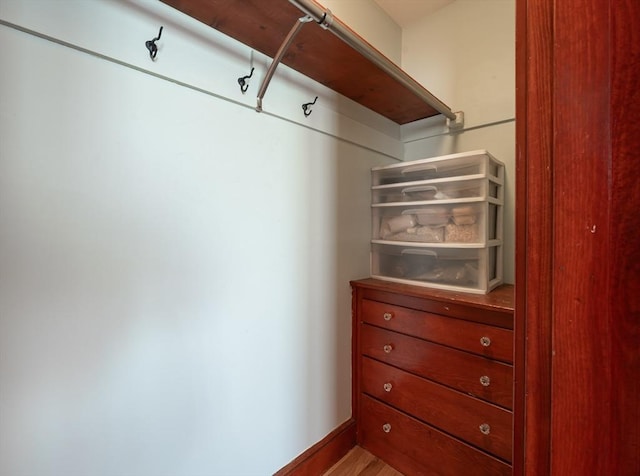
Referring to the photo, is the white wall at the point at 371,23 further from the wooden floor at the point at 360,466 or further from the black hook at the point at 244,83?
the wooden floor at the point at 360,466

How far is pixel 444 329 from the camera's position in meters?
1.11

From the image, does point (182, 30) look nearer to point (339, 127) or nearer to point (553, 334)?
point (339, 127)

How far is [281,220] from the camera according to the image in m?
1.09

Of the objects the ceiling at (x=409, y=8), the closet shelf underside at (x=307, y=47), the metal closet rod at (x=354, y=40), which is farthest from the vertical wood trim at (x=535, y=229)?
the ceiling at (x=409, y=8)

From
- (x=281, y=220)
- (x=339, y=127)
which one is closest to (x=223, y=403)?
(x=281, y=220)

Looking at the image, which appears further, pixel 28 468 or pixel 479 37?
pixel 479 37

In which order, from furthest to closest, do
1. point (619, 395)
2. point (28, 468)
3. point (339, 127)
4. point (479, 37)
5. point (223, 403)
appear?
point (479, 37) → point (339, 127) → point (223, 403) → point (28, 468) → point (619, 395)

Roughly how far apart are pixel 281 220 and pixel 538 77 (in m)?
0.88

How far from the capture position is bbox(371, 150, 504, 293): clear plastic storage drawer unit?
116 centimetres

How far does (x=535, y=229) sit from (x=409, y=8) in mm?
1825

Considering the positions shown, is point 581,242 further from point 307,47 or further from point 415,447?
point 415,447

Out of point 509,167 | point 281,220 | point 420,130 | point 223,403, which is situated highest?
point 420,130

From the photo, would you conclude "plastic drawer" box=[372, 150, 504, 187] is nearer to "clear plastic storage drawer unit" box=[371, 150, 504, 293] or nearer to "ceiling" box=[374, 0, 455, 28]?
"clear plastic storage drawer unit" box=[371, 150, 504, 293]

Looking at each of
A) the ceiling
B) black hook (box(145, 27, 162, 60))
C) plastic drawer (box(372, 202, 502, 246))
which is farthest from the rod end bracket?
A: black hook (box(145, 27, 162, 60))
